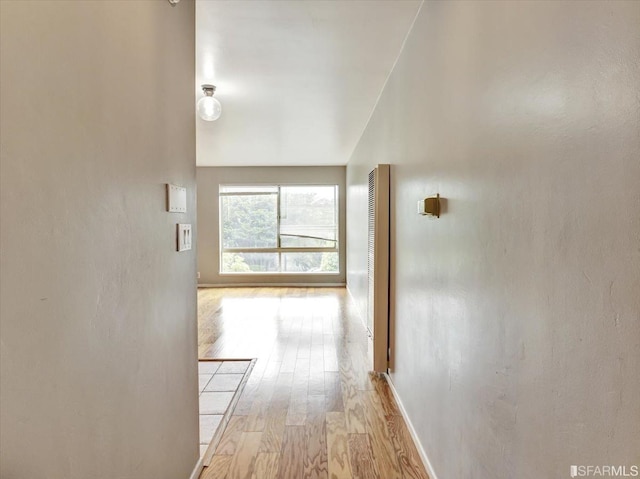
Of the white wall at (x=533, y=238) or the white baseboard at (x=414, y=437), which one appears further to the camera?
the white baseboard at (x=414, y=437)

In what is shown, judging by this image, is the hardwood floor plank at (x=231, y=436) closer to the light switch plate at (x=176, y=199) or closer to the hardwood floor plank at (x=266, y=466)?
the hardwood floor plank at (x=266, y=466)

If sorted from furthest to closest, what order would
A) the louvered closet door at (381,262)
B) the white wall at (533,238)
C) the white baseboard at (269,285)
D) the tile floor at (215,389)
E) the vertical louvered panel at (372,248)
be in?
the white baseboard at (269,285) → the vertical louvered panel at (372,248) → the louvered closet door at (381,262) → the tile floor at (215,389) → the white wall at (533,238)

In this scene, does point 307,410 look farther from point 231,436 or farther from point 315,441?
point 231,436

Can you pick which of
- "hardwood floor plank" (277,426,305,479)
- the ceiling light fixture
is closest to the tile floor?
"hardwood floor plank" (277,426,305,479)

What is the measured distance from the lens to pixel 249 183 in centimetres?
777

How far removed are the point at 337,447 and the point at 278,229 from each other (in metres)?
5.94

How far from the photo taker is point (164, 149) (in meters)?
1.44

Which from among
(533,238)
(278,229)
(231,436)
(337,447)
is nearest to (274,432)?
(231,436)

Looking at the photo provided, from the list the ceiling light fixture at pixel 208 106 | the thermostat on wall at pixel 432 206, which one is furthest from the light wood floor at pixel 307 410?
the ceiling light fixture at pixel 208 106

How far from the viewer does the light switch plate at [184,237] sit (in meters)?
1.58

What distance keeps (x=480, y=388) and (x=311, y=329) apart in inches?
128

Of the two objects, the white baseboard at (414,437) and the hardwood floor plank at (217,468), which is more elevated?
the white baseboard at (414,437)

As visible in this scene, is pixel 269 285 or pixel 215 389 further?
pixel 269 285

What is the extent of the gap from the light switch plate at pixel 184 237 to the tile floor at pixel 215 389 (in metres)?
1.13
